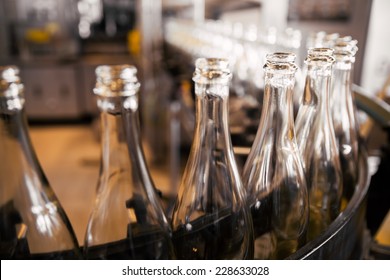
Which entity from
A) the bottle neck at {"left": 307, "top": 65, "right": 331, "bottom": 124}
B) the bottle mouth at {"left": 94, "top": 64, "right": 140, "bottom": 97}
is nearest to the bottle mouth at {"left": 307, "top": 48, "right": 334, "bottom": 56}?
the bottle neck at {"left": 307, "top": 65, "right": 331, "bottom": 124}

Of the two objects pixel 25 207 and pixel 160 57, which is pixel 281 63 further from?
pixel 160 57

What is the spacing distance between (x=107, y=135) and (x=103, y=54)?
3.67 m

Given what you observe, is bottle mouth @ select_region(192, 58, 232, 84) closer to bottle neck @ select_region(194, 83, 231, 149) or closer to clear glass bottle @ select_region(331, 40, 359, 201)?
bottle neck @ select_region(194, 83, 231, 149)

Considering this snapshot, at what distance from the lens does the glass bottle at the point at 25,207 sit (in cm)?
33

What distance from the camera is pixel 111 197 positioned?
0.36 metres

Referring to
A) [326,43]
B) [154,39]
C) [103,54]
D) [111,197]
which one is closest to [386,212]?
[326,43]

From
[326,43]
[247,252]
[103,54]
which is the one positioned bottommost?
[103,54]

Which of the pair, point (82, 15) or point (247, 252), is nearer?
point (247, 252)

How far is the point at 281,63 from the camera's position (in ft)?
0.93

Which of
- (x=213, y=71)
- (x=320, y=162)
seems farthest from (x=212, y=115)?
(x=320, y=162)

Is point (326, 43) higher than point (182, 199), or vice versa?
point (326, 43)

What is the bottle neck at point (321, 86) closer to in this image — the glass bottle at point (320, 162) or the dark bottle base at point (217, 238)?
the glass bottle at point (320, 162)
